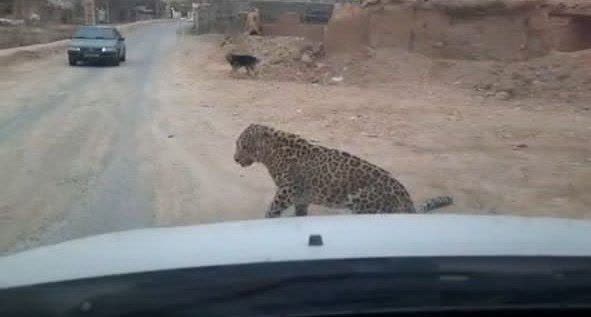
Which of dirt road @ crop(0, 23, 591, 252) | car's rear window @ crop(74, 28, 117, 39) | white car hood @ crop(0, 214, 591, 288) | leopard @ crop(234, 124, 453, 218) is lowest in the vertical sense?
car's rear window @ crop(74, 28, 117, 39)

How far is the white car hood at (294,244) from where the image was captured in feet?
8.11

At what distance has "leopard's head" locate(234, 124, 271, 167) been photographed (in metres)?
8.15

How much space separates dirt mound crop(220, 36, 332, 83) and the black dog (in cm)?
32

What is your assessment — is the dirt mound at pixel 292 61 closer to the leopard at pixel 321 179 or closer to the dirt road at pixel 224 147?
the dirt road at pixel 224 147

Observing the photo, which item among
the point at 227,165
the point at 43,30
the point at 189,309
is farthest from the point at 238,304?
the point at 43,30

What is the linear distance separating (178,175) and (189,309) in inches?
390

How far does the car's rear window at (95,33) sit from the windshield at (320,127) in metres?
0.09

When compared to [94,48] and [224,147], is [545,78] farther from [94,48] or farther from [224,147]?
[94,48]

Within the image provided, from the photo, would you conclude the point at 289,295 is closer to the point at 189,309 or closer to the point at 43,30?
the point at 189,309

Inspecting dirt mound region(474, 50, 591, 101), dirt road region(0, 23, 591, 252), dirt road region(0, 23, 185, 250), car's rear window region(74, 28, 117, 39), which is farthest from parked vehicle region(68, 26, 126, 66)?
dirt mound region(474, 50, 591, 101)

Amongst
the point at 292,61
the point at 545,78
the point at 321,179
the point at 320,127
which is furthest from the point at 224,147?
the point at 292,61

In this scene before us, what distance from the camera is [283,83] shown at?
1028 inches

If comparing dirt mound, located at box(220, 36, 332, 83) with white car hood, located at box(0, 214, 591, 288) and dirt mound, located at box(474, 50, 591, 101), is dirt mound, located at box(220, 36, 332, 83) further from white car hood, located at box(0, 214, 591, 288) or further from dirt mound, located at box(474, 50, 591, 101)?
white car hood, located at box(0, 214, 591, 288)

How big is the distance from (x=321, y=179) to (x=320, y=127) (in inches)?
368
